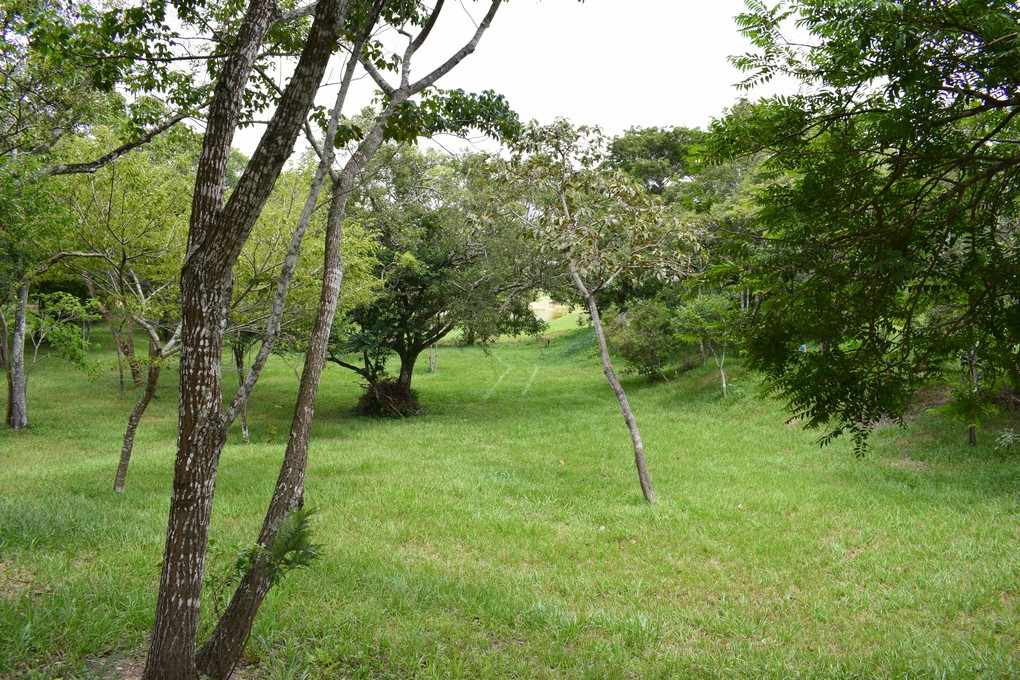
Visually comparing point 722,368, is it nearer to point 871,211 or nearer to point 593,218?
point 593,218

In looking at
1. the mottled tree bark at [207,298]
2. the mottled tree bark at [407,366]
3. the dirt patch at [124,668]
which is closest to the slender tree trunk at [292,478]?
the mottled tree bark at [207,298]

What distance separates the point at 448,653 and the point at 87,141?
37.0ft

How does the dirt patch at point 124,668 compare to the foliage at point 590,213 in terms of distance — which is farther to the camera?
the foliage at point 590,213

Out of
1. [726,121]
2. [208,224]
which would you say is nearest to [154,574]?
[208,224]

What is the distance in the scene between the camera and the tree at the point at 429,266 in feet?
65.2

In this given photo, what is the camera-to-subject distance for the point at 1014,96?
3371 mm

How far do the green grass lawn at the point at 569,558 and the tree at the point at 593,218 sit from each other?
7.70 feet

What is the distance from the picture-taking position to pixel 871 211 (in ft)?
12.9

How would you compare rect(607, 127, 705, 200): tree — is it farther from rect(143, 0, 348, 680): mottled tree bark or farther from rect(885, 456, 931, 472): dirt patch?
rect(143, 0, 348, 680): mottled tree bark

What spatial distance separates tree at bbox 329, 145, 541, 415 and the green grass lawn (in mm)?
4757

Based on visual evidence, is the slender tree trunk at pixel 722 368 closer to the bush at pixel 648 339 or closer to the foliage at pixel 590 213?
the bush at pixel 648 339

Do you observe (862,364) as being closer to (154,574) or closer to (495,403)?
(154,574)

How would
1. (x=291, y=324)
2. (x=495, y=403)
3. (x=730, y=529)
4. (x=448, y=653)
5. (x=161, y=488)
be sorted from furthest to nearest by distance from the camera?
(x=495, y=403), (x=291, y=324), (x=161, y=488), (x=730, y=529), (x=448, y=653)

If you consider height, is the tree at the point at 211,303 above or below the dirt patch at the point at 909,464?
above
